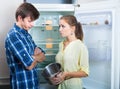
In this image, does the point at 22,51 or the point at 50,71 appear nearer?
the point at 22,51

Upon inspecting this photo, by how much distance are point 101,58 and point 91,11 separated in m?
0.41

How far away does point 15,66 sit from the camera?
1.78 meters

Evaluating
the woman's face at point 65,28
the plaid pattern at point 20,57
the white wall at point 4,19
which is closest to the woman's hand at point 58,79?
the plaid pattern at point 20,57

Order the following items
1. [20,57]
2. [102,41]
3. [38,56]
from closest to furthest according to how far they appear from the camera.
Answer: [20,57], [38,56], [102,41]

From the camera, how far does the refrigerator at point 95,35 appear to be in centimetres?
178

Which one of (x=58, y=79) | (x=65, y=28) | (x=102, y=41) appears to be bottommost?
(x=58, y=79)

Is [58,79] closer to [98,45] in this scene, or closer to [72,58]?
[72,58]

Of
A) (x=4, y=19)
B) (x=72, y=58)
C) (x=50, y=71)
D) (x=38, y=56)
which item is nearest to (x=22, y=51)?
(x=38, y=56)

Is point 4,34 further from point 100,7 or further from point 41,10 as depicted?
point 100,7

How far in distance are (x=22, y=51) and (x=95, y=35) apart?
0.67m

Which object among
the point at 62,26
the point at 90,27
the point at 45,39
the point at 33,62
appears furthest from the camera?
the point at 45,39

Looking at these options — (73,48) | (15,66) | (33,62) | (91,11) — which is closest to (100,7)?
(91,11)

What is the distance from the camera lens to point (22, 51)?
5.68 feet

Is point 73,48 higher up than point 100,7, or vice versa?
point 100,7
